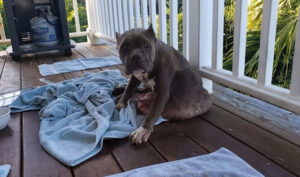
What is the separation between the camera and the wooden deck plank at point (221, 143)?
3.70 ft

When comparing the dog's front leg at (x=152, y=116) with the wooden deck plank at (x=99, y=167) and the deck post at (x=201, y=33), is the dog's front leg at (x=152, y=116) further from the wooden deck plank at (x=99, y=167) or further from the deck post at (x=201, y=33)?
the deck post at (x=201, y=33)

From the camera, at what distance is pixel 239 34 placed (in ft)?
5.24

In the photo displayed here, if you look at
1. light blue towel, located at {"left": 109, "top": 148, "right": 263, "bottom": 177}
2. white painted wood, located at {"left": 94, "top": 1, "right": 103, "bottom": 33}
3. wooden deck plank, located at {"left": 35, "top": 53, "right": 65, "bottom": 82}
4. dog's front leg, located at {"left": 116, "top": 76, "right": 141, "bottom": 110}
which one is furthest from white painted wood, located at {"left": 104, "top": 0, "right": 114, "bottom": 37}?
light blue towel, located at {"left": 109, "top": 148, "right": 263, "bottom": 177}

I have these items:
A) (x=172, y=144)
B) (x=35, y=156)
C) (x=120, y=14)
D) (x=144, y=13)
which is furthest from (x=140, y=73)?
(x=120, y=14)

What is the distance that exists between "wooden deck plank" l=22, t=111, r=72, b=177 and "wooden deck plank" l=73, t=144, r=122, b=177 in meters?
0.05

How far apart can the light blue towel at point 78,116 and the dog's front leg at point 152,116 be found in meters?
0.08

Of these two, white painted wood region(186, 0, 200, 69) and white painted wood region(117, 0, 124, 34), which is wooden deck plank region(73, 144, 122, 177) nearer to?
white painted wood region(186, 0, 200, 69)

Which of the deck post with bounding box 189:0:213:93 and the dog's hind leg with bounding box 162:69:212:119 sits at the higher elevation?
the deck post with bounding box 189:0:213:93

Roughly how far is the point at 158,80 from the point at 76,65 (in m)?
1.69

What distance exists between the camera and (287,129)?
142 cm

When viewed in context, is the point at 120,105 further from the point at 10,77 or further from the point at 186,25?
Answer: the point at 10,77

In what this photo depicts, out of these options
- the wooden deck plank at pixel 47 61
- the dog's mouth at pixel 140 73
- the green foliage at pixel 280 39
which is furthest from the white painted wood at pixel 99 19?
the dog's mouth at pixel 140 73

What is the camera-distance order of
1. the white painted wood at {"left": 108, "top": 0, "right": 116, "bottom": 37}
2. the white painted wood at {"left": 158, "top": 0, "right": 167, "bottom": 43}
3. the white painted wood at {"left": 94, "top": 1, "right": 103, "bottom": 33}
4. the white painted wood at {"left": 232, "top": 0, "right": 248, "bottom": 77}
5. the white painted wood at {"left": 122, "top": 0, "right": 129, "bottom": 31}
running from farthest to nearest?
1. the white painted wood at {"left": 94, "top": 1, "right": 103, "bottom": 33}
2. the white painted wood at {"left": 108, "top": 0, "right": 116, "bottom": 37}
3. the white painted wood at {"left": 122, "top": 0, "right": 129, "bottom": 31}
4. the white painted wood at {"left": 158, "top": 0, "right": 167, "bottom": 43}
5. the white painted wood at {"left": 232, "top": 0, "right": 248, "bottom": 77}

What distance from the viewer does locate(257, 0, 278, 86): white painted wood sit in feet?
4.51
